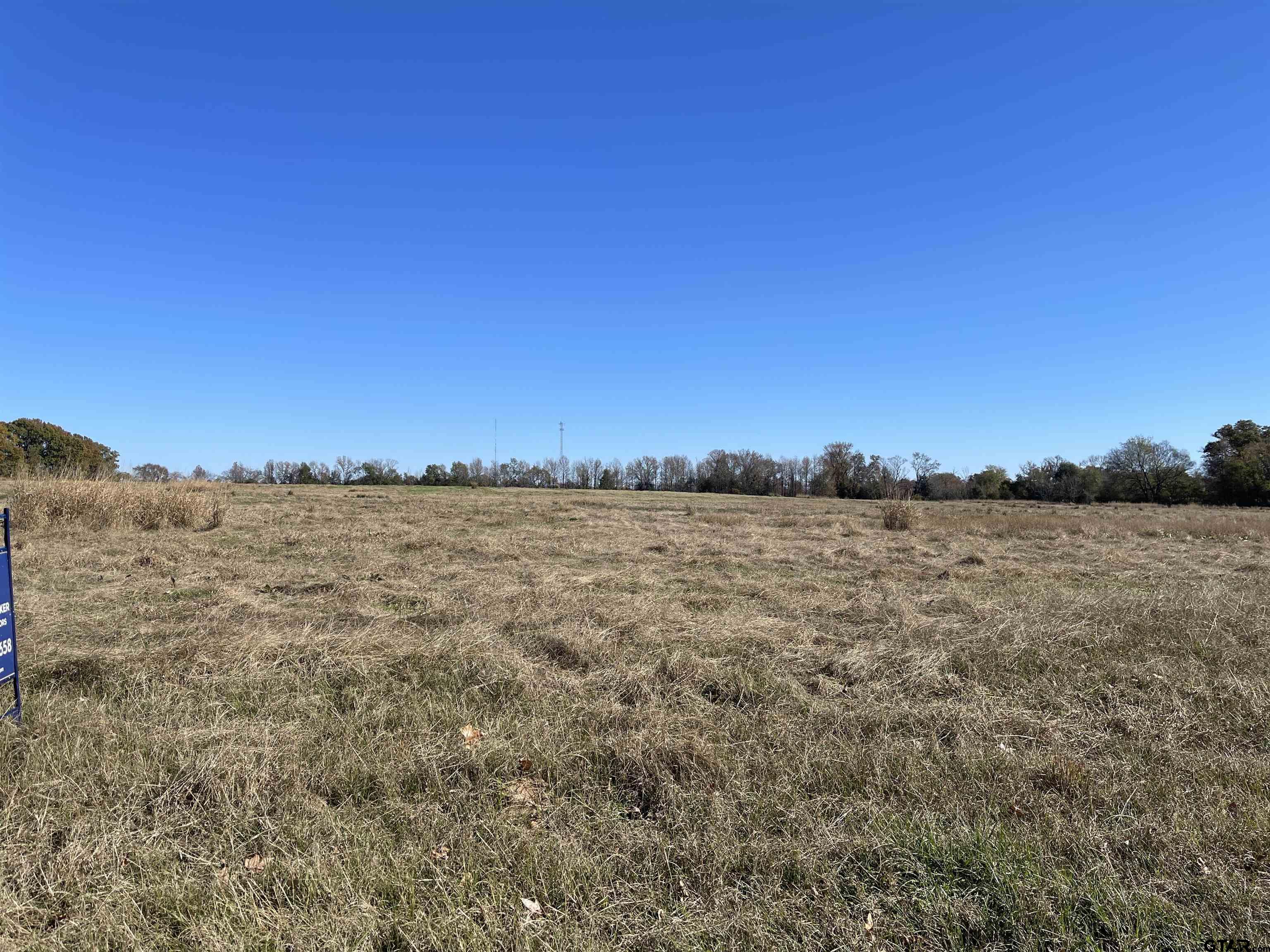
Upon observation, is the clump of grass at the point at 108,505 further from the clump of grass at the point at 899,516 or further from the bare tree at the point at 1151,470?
the bare tree at the point at 1151,470

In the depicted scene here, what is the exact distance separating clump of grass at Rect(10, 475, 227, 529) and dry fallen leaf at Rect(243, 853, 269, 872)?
14.9 metres

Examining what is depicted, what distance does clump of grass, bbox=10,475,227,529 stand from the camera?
13.0m

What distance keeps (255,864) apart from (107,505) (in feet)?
51.0

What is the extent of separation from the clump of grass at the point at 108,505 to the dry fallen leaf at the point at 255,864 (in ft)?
48.8

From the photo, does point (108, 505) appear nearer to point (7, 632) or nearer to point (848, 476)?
point (7, 632)

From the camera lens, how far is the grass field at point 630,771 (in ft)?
7.14

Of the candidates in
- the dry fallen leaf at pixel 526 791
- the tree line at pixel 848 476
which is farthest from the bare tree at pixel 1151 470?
the dry fallen leaf at pixel 526 791

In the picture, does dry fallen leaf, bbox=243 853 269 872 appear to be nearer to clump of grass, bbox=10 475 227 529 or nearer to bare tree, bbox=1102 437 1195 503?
clump of grass, bbox=10 475 227 529

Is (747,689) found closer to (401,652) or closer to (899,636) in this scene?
(899,636)

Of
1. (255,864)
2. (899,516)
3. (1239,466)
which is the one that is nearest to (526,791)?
(255,864)

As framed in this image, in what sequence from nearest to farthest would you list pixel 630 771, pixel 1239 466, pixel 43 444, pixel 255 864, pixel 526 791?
pixel 255 864 → pixel 526 791 → pixel 630 771 → pixel 43 444 → pixel 1239 466

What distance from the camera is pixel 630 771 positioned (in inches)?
128

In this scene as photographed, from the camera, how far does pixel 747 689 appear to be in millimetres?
4469

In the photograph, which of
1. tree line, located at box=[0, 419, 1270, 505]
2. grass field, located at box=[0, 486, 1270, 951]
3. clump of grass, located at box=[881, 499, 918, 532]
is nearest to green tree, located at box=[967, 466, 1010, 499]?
tree line, located at box=[0, 419, 1270, 505]
